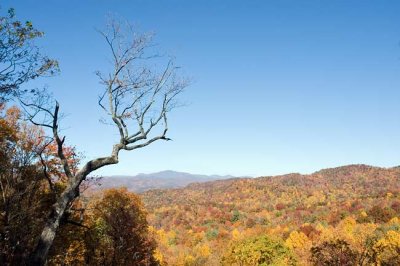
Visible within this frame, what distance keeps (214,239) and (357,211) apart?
26380mm

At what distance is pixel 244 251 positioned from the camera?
2848 centimetres

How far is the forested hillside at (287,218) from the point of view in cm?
2892

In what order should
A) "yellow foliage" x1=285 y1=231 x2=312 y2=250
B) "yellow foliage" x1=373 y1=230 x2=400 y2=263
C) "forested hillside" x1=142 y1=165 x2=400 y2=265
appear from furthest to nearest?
1. "yellow foliage" x1=285 y1=231 x2=312 y2=250
2. "forested hillside" x1=142 y1=165 x2=400 y2=265
3. "yellow foliage" x1=373 y1=230 x2=400 y2=263

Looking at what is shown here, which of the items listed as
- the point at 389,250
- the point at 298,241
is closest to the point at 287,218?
the point at 298,241

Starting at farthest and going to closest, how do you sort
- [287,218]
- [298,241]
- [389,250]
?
[287,218], [298,241], [389,250]

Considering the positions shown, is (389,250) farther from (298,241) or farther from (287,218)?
(287,218)

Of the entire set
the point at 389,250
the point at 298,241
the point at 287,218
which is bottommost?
the point at 298,241

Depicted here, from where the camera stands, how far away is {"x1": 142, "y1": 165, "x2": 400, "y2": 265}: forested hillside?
28922 mm

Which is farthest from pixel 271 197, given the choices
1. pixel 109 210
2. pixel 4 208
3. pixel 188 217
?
pixel 4 208

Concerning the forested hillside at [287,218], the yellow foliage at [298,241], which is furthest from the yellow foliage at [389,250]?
the yellow foliage at [298,241]

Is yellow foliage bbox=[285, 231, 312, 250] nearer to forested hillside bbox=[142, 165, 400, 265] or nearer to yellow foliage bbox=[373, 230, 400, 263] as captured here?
forested hillside bbox=[142, 165, 400, 265]

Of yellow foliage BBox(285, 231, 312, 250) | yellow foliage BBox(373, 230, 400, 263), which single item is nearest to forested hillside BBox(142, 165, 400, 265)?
yellow foliage BBox(373, 230, 400, 263)

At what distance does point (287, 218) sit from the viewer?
3044 inches

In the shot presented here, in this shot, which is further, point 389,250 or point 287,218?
point 287,218
